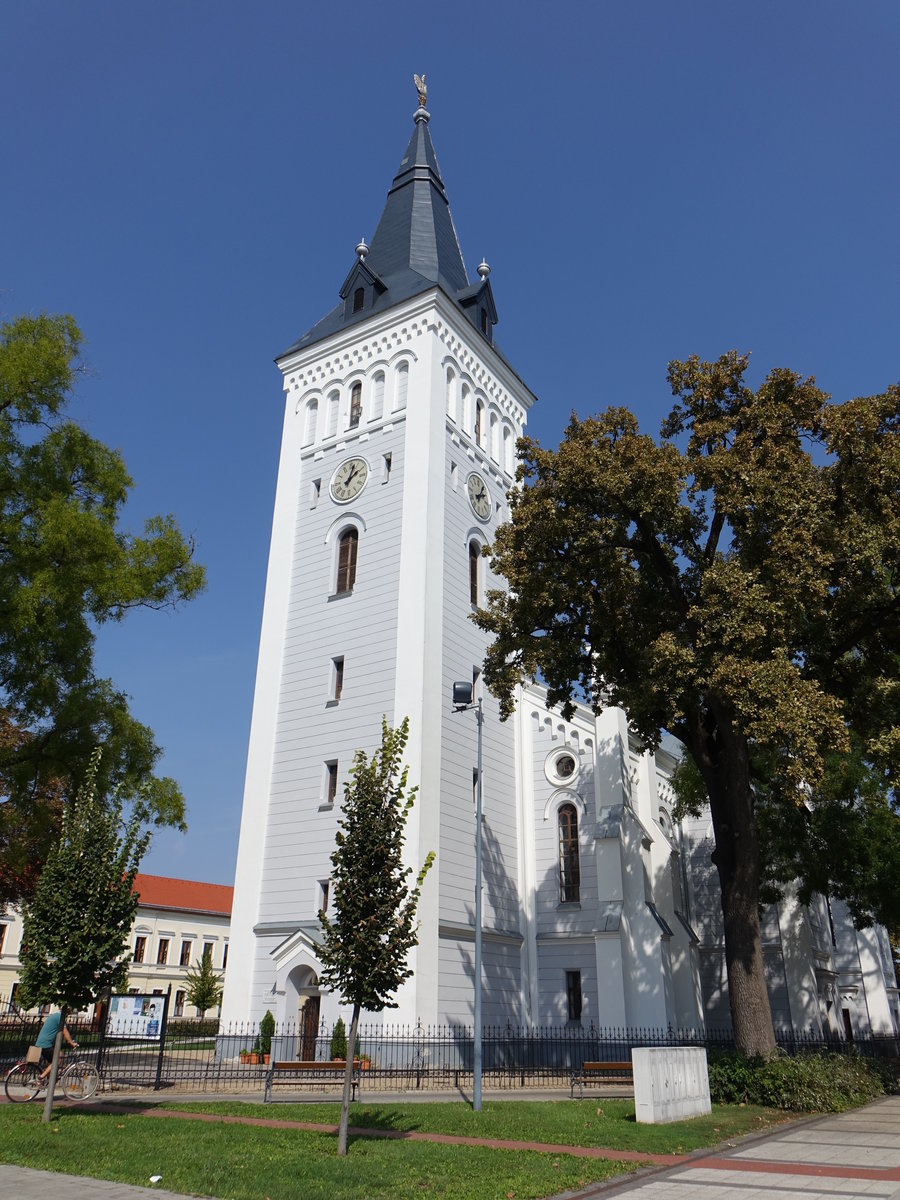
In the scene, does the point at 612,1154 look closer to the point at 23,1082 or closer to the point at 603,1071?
the point at 603,1071

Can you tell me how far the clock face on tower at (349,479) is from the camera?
31.1m

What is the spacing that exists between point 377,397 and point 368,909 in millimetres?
23348

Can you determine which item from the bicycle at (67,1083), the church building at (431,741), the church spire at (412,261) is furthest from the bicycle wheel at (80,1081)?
the church spire at (412,261)

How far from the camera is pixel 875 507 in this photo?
1700 cm

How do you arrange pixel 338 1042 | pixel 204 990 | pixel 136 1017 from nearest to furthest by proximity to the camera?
pixel 136 1017
pixel 338 1042
pixel 204 990

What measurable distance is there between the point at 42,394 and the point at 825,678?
55.2 ft

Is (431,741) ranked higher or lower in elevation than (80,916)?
higher

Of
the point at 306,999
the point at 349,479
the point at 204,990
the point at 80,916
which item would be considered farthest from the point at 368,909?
the point at 204,990

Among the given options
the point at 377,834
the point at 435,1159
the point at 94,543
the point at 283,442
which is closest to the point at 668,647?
the point at 377,834

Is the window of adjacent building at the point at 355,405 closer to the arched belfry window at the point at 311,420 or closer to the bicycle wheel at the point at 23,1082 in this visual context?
the arched belfry window at the point at 311,420

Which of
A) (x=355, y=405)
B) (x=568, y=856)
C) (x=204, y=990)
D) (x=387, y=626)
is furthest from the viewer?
(x=204, y=990)

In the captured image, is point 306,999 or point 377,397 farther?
point 377,397

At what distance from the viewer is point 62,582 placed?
16047 millimetres

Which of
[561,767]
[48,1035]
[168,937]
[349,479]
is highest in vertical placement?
[349,479]
